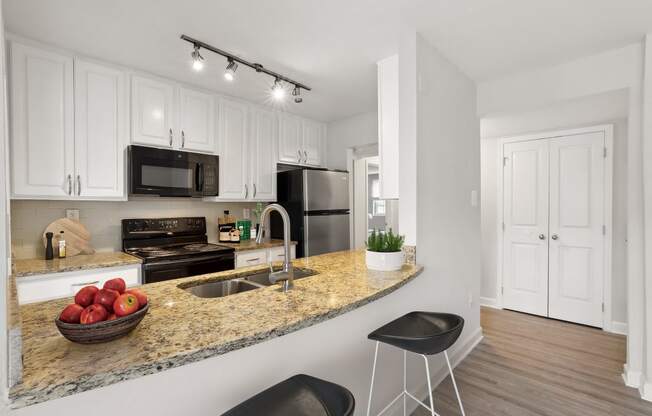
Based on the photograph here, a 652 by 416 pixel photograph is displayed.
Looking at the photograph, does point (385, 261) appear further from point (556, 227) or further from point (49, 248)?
point (556, 227)

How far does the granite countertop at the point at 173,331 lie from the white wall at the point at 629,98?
70.6 inches

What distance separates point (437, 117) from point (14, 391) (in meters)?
2.44

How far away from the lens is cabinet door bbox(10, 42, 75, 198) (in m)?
2.09

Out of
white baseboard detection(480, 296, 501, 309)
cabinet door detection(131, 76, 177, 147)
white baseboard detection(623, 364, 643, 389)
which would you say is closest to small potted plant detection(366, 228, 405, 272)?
white baseboard detection(623, 364, 643, 389)

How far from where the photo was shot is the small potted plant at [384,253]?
187cm

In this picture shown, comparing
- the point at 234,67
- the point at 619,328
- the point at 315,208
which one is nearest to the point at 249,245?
the point at 315,208

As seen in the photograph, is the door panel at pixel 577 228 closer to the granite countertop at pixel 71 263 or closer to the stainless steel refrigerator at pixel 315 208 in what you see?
the stainless steel refrigerator at pixel 315 208

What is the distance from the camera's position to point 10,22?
6.37 ft

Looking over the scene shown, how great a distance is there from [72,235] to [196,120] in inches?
53.9

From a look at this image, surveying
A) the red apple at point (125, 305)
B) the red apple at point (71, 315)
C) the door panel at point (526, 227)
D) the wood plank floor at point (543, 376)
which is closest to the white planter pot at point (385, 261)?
the wood plank floor at point (543, 376)

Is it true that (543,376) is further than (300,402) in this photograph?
Yes

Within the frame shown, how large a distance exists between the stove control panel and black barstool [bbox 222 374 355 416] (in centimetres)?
240

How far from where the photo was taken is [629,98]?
7.27ft

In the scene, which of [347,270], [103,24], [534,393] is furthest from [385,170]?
[103,24]
